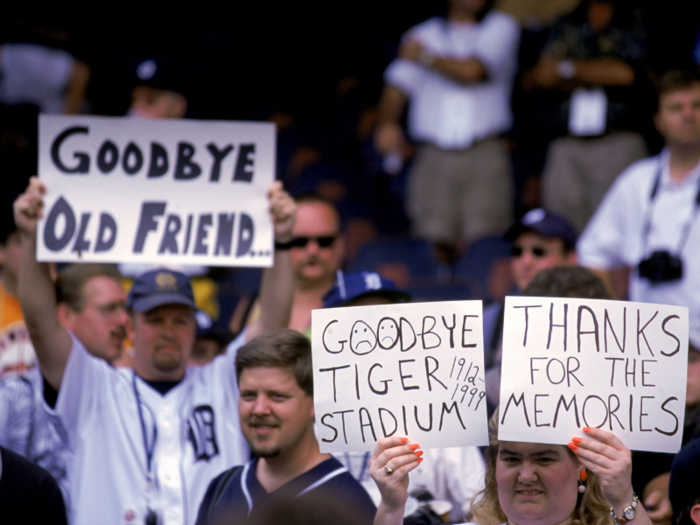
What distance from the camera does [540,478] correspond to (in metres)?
2.88

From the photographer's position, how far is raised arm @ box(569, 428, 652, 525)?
8.82 feet

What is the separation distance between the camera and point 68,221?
14.0ft

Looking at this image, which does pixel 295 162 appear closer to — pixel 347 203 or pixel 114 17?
pixel 347 203

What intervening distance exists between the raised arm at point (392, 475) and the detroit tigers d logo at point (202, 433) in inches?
54.2

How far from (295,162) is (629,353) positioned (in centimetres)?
638

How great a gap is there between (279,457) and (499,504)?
910mm

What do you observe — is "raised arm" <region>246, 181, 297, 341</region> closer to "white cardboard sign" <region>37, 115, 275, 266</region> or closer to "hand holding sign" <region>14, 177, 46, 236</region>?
"white cardboard sign" <region>37, 115, 275, 266</region>

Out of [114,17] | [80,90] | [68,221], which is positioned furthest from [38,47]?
[68,221]

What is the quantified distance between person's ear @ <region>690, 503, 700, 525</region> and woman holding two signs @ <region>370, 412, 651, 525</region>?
30 cm

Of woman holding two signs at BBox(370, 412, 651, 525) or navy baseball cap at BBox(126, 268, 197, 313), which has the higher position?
navy baseball cap at BBox(126, 268, 197, 313)

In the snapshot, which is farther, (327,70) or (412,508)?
(327,70)

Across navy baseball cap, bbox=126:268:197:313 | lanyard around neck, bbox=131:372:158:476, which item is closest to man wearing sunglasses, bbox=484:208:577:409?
navy baseball cap, bbox=126:268:197:313

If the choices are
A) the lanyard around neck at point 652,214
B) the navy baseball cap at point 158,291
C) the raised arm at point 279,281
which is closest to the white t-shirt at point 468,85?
the lanyard around neck at point 652,214

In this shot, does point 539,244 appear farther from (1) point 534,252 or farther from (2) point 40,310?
(2) point 40,310
